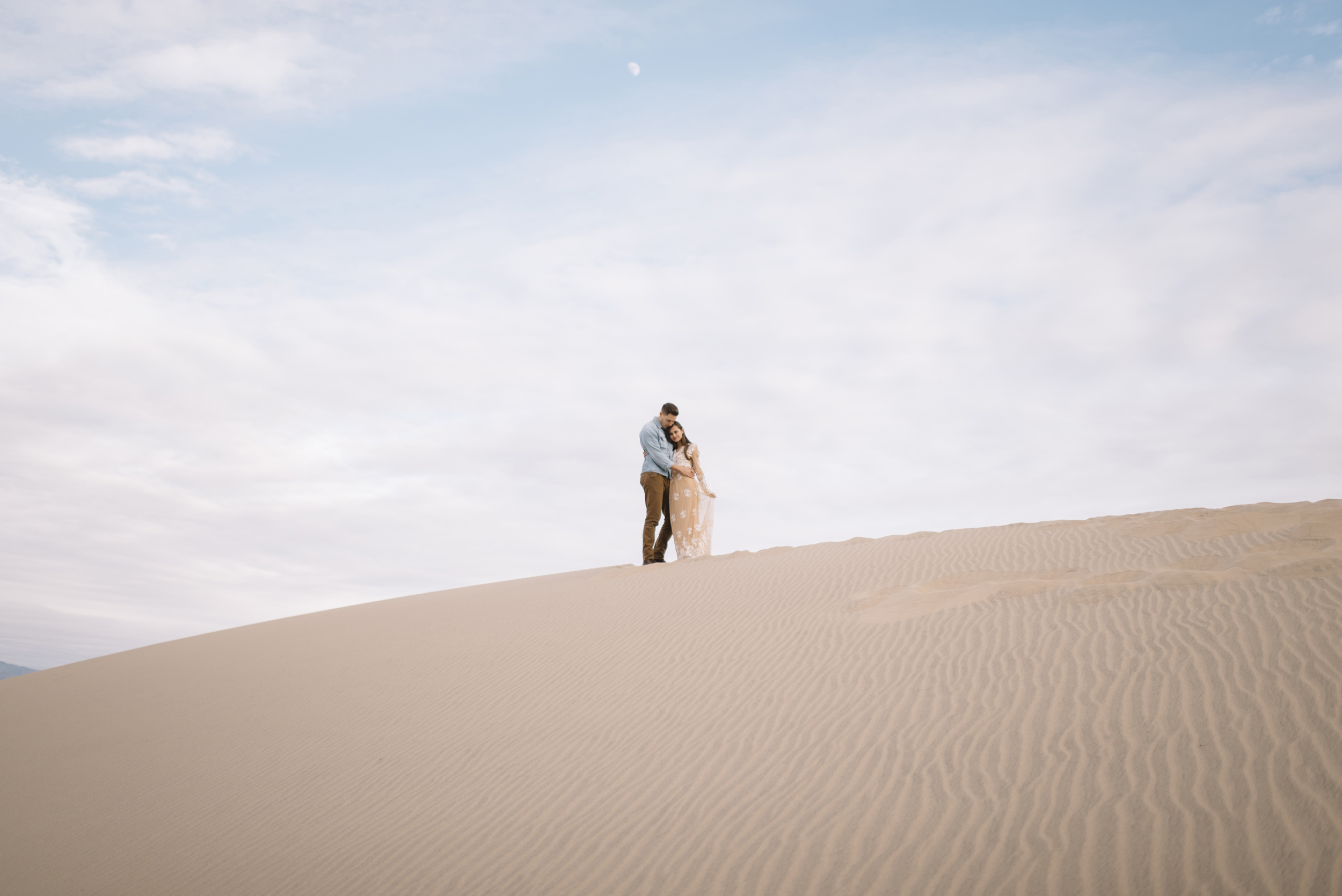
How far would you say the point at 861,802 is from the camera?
428 centimetres

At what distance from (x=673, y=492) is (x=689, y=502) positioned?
32cm

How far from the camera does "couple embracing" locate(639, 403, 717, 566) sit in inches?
469

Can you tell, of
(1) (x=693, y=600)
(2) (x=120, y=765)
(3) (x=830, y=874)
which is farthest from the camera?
(1) (x=693, y=600)

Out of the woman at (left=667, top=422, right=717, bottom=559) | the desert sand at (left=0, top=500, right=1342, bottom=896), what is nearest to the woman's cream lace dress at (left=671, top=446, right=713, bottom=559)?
the woman at (left=667, top=422, right=717, bottom=559)

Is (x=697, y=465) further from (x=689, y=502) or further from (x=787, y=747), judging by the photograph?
(x=787, y=747)

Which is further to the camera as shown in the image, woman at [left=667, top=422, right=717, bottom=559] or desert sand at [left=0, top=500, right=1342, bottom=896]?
woman at [left=667, top=422, right=717, bottom=559]

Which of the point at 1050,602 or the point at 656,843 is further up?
the point at 1050,602

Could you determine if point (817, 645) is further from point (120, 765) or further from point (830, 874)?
point (120, 765)

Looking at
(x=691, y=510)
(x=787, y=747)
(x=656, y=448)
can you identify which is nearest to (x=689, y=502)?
(x=691, y=510)

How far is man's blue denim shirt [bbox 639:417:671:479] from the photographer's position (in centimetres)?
1188

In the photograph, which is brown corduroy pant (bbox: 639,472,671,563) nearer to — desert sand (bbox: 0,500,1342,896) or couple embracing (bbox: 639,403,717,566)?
couple embracing (bbox: 639,403,717,566)

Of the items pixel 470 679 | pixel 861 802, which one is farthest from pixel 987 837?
pixel 470 679

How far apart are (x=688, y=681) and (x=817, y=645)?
1254 millimetres

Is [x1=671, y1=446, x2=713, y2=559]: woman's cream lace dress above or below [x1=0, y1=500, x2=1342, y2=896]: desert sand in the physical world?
above
